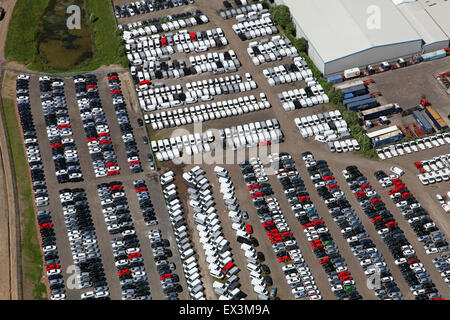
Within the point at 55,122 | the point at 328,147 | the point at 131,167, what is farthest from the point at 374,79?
the point at 55,122

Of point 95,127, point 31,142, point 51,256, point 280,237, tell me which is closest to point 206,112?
point 95,127

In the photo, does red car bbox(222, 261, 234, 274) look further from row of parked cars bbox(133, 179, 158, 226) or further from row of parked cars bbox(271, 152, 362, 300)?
row of parked cars bbox(133, 179, 158, 226)

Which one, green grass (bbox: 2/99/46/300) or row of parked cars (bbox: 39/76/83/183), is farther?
row of parked cars (bbox: 39/76/83/183)

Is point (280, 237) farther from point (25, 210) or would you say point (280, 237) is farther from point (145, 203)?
point (25, 210)

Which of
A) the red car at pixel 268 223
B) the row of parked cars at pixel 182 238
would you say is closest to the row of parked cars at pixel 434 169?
the red car at pixel 268 223

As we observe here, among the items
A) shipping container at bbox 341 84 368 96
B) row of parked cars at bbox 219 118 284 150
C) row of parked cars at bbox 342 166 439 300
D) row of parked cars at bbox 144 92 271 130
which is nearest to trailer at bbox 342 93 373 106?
shipping container at bbox 341 84 368 96

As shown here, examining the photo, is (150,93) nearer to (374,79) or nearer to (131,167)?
(131,167)
